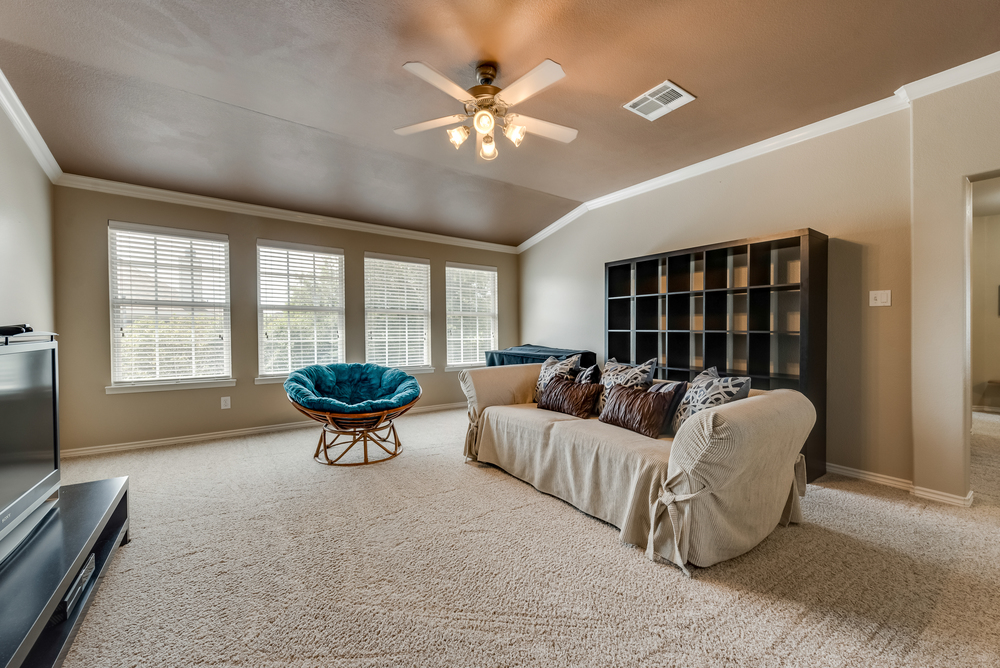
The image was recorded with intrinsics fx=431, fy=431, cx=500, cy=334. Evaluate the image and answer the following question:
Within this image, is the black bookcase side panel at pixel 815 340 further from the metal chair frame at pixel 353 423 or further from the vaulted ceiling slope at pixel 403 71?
the metal chair frame at pixel 353 423

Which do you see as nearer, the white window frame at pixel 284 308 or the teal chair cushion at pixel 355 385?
the teal chair cushion at pixel 355 385

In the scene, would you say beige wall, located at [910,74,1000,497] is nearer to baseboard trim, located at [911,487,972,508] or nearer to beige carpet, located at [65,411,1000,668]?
baseboard trim, located at [911,487,972,508]

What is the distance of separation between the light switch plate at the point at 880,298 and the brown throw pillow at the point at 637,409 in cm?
170

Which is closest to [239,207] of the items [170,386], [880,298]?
[170,386]

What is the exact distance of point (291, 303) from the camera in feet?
15.3

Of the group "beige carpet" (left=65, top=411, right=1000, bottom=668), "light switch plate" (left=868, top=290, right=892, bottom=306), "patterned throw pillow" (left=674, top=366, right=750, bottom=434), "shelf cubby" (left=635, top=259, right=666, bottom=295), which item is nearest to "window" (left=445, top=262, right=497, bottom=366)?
"shelf cubby" (left=635, top=259, right=666, bottom=295)

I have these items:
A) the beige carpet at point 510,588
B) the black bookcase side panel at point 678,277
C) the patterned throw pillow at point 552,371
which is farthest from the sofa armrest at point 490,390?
the black bookcase side panel at point 678,277

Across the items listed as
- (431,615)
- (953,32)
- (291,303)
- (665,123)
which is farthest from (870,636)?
(291,303)

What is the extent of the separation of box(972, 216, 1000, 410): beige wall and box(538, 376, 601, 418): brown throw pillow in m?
5.71

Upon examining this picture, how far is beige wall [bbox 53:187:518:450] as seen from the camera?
11.9 ft

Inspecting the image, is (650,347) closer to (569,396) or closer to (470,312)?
(569,396)

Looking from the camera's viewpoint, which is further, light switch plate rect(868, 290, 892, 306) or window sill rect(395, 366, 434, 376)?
window sill rect(395, 366, 434, 376)

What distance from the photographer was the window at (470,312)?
235 inches

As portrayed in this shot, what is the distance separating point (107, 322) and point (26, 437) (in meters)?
2.62
